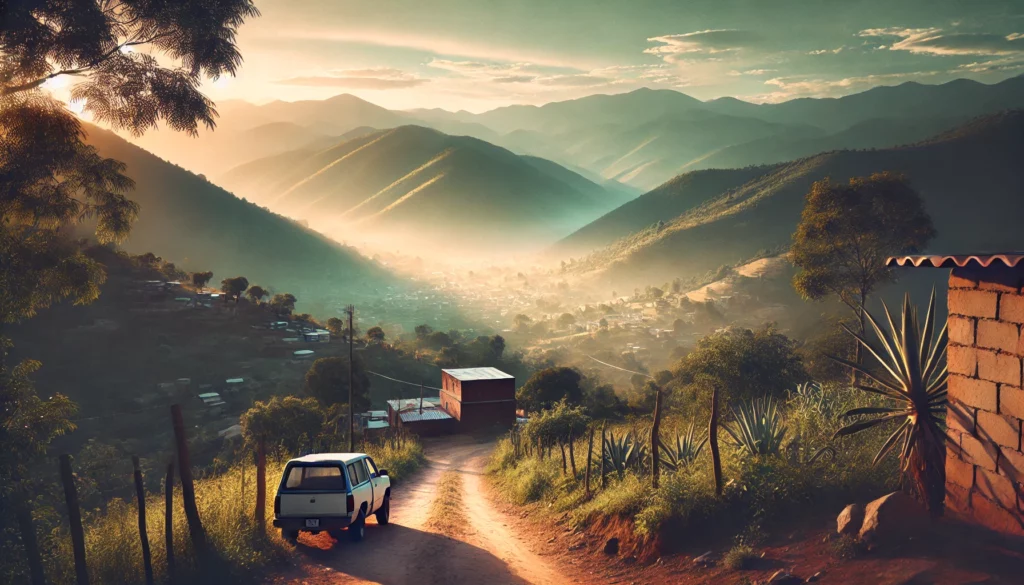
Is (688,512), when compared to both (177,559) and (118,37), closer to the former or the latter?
(177,559)

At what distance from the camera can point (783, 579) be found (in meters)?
8.94

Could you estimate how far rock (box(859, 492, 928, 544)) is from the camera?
9008 millimetres

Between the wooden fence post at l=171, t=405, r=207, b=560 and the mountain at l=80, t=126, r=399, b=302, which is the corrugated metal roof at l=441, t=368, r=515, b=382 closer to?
the wooden fence post at l=171, t=405, r=207, b=560

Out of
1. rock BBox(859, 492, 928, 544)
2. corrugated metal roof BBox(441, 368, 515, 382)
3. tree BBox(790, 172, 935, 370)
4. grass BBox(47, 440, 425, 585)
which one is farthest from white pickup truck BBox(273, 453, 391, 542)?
corrugated metal roof BBox(441, 368, 515, 382)

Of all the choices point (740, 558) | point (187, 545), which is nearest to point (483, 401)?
point (187, 545)

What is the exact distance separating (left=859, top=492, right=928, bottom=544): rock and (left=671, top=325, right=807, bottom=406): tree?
18.7m

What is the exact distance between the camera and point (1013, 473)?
8.55m

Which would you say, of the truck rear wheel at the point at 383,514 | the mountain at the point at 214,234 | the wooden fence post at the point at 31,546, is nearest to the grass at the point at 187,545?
the wooden fence post at the point at 31,546

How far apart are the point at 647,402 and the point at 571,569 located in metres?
46.3

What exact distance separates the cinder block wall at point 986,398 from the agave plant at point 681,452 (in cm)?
530

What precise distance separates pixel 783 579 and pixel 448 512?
400 inches

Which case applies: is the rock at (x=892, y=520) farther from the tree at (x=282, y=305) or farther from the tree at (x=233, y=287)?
the tree at (x=282, y=305)

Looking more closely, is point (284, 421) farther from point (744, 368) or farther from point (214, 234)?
→ point (214, 234)

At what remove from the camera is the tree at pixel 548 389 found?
2379 inches
